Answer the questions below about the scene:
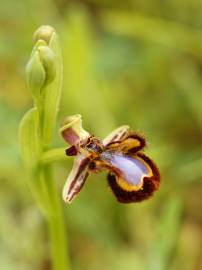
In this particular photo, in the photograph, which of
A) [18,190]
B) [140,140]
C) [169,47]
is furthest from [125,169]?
[169,47]

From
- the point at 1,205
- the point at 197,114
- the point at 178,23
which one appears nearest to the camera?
the point at 1,205

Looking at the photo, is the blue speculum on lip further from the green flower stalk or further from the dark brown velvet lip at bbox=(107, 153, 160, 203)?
the green flower stalk

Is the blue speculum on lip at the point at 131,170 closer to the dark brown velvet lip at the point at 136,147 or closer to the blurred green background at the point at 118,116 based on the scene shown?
the dark brown velvet lip at the point at 136,147

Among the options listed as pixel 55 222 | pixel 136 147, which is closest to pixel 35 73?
pixel 136 147

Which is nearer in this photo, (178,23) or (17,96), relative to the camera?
(17,96)

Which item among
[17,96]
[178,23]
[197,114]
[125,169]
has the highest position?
[178,23]

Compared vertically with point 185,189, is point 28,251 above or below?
below

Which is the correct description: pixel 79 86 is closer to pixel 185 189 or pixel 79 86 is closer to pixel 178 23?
pixel 185 189

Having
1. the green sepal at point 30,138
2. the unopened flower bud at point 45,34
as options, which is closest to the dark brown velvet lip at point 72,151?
the green sepal at point 30,138
